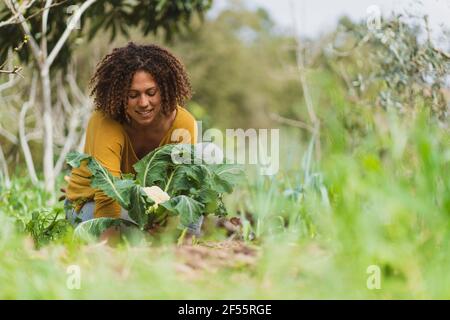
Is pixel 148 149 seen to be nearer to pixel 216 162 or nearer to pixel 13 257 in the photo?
pixel 216 162

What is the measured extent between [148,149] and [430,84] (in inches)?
67.7

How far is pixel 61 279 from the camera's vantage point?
7.06 ft

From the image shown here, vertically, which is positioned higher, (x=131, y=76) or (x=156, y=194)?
(x=131, y=76)

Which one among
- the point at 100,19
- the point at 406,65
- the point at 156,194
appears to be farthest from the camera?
the point at 100,19

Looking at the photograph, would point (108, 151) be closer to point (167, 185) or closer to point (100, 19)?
point (167, 185)

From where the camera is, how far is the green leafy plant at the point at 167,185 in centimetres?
300

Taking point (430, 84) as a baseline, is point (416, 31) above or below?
above

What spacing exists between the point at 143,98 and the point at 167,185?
15.3 inches

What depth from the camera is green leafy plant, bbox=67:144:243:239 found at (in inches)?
118

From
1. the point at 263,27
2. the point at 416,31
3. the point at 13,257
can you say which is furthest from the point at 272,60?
the point at 13,257

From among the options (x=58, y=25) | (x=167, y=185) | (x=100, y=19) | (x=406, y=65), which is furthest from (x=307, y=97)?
(x=167, y=185)

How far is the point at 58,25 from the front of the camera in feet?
17.0

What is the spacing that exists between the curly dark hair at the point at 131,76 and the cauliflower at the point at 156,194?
427mm

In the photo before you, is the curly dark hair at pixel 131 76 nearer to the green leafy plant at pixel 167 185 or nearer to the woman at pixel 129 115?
the woman at pixel 129 115
